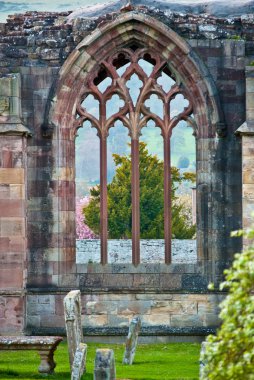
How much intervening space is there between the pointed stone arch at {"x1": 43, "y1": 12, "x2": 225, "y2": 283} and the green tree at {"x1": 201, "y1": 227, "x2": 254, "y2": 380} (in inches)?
501

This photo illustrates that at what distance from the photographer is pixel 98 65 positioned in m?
29.0

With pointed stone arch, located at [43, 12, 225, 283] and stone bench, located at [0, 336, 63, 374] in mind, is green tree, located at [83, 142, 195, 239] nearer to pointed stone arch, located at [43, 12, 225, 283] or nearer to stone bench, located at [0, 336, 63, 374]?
pointed stone arch, located at [43, 12, 225, 283]

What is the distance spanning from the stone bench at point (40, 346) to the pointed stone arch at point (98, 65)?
5.22 metres

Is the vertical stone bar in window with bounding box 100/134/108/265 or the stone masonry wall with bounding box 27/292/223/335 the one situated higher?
the vertical stone bar in window with bounding box 100/134/108/265

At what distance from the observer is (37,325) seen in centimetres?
2841

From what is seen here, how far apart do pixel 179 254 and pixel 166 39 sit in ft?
65.2

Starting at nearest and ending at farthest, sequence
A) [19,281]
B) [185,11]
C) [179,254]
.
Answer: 1. [19,281]
2. [185,11]
3. [179,254]

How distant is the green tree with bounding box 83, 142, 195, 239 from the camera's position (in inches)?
2724

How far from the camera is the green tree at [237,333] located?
50.3 feet

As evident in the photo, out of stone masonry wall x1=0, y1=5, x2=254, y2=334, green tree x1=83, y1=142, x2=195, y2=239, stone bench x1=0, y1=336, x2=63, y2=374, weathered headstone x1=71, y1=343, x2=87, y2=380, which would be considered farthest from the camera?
green tree x1=83, y1=142, x2=195, y2=239

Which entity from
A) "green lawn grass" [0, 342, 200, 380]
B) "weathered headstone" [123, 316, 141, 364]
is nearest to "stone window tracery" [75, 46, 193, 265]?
"green lawn grass" [0, 342, 200, 380]

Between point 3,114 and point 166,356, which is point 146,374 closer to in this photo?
point 166,356

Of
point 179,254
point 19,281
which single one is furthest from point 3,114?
point 179,254

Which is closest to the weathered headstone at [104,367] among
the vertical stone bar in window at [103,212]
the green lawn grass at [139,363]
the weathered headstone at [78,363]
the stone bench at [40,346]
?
the weathered headstone at [78,363]
